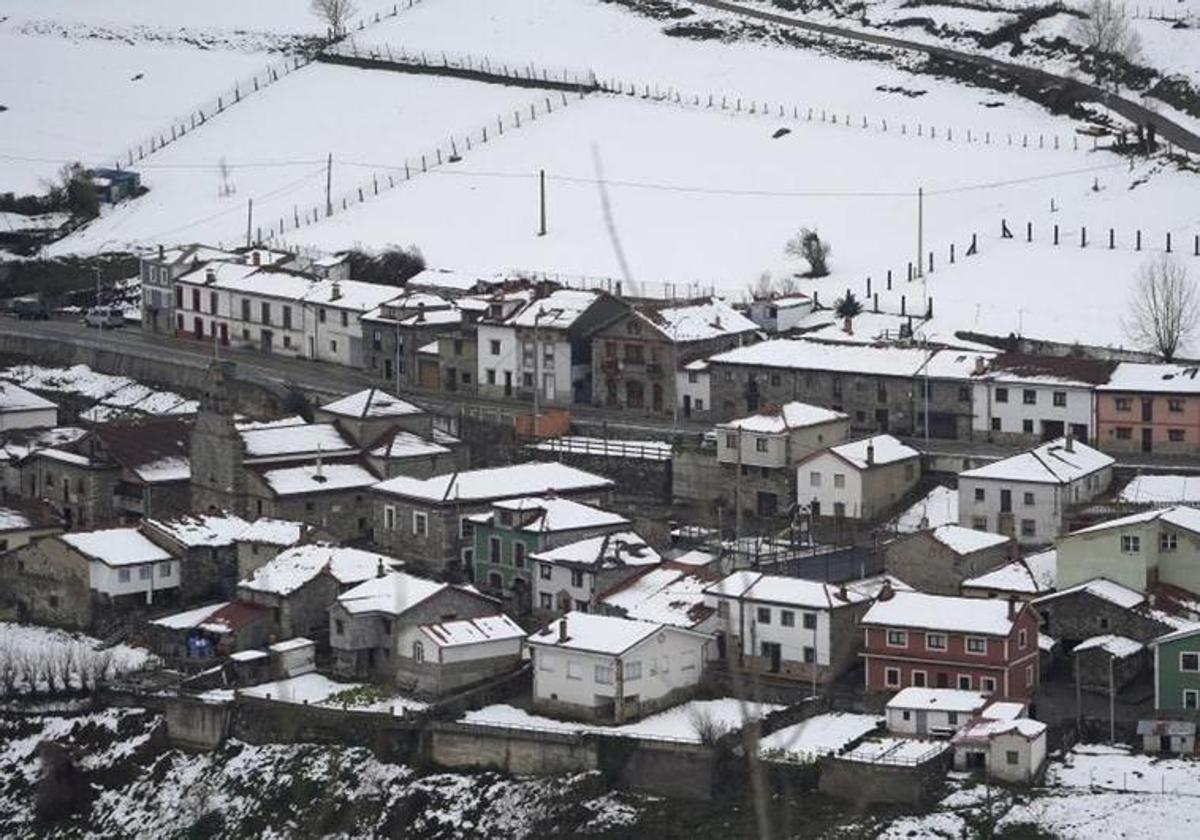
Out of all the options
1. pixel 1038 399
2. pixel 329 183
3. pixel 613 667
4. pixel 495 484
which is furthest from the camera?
pixel 329 183

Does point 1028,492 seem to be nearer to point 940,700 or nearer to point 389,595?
point 940,700

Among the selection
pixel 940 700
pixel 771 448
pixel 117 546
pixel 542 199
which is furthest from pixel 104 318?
pixel 940 700

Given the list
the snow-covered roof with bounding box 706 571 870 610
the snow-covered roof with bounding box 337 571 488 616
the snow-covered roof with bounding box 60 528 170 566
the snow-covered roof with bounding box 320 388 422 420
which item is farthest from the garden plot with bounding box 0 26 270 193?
the snow-covered roof with bounding box 706 571 870 610

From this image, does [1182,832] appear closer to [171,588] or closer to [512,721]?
[512,721]

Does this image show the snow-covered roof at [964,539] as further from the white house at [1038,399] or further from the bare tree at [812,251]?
the bare tree at [812,251]

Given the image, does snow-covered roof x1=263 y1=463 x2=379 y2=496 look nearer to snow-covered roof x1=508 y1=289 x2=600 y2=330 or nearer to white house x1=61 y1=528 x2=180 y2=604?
white house x1=61 y1=528 x2=180 y2=604
